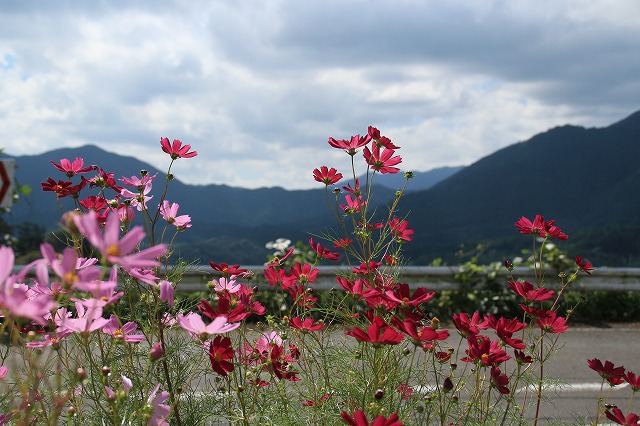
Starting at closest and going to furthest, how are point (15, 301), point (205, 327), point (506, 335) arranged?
point (15, 301)
point (205, 327)
point (506, 335)

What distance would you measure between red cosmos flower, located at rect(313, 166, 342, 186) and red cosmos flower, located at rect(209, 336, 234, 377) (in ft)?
2.57

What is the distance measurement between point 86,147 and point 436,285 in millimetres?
128525

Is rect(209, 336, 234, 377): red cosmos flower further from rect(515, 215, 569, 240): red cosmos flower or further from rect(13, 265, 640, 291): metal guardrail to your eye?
rect(13, 265, 640, 291): metal guardrail

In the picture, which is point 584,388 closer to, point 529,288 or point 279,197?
point 529,288

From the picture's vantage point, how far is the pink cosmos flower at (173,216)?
194 cm

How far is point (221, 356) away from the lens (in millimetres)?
1393

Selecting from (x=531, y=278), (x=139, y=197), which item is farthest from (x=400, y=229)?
(x=531, y=278)

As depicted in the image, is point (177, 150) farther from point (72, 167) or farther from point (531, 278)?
point (531, 278)

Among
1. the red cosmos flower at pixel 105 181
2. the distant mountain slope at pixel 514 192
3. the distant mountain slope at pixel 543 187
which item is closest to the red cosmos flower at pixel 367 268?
the red cosmos flower at pixel 105 181

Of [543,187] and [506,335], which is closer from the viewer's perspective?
[506,335]

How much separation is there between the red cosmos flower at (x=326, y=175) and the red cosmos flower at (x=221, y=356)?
78 cm

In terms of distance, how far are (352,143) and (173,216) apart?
598 mm

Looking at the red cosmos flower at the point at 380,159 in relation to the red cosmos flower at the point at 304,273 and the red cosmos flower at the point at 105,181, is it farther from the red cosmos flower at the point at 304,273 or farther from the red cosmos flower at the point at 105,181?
the red cosmos flower at the point at 105,181

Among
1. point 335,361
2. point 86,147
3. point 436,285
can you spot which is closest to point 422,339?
point 335,361
